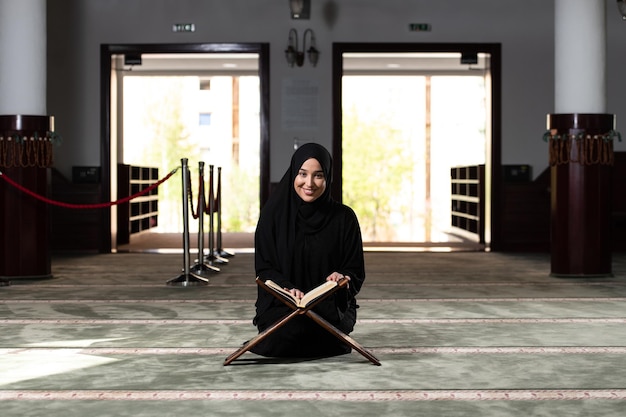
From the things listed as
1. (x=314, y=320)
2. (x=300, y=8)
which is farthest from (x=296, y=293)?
(x=300, y=8)

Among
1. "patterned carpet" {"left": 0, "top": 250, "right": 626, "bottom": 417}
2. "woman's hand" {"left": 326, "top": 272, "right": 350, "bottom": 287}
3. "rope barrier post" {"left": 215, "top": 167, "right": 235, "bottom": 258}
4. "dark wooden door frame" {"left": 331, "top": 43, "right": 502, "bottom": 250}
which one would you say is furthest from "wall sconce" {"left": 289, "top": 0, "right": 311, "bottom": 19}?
"woman's hand" {"left": 326, "top": 272, "right": 350, "bottom": 287}

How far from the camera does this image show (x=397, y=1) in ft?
34.7

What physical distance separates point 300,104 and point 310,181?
659 cm

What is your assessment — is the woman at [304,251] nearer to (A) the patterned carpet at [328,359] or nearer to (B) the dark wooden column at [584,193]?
(A) the patterned carpet at [328,359]

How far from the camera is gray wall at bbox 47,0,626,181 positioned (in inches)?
414

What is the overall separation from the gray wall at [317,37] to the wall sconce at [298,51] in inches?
2.6

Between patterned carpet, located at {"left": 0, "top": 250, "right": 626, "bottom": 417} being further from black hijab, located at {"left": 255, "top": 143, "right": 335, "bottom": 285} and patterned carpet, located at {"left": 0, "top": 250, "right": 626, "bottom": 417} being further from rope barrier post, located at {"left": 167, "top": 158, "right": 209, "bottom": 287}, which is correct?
black hijab, located at {"left": 255, "top": 143, "right": 335, "bottom": 285}

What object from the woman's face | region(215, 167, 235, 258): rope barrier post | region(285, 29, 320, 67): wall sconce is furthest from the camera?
region(285, 29, 320, 67): wall sconce

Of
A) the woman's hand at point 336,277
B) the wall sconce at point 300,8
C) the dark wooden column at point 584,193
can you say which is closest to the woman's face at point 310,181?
the woman's hand at point 336,277

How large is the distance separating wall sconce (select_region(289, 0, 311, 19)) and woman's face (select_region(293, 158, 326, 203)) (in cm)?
612

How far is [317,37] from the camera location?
1053 cm

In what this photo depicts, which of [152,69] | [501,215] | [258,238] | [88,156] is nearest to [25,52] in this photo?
[88,156]

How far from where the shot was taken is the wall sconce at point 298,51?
409 inches

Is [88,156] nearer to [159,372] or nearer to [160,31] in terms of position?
[160,31]
